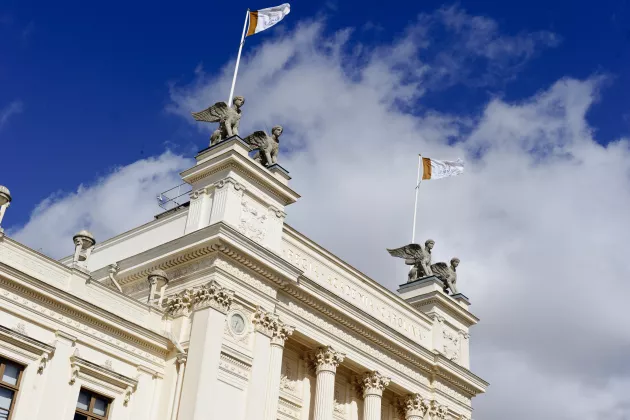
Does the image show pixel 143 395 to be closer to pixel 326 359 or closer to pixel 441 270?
pixel 326 359

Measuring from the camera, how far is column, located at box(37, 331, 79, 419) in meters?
26.0

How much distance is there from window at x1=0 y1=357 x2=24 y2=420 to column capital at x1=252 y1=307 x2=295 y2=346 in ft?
27.7

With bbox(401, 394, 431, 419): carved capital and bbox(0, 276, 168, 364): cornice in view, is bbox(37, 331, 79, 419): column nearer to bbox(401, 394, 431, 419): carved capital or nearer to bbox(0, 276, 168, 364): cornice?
bbox(0, 276, 168, 364): cornice

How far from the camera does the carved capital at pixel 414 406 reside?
1497 inches

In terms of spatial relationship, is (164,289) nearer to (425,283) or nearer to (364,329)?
(364,329)

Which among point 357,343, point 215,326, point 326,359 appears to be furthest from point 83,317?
point 357,343

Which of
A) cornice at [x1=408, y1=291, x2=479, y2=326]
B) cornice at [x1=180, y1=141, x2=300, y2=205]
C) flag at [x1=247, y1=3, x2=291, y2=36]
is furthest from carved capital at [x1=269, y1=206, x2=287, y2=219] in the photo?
cornice at [x1=408, y1=291, x2=479, y2=326]

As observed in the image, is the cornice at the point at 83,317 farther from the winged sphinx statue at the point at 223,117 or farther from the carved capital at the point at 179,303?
the winged sphinx statue at the point at 223,117

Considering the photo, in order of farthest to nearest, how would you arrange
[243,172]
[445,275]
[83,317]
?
[445,275] → [243,172] → [83,317]

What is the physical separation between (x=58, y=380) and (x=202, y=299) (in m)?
5.57

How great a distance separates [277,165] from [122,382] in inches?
417

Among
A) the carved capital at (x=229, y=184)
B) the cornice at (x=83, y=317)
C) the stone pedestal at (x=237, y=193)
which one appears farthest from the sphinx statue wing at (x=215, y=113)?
the cornice at (x=83, y=317)

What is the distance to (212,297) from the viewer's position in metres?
29.8

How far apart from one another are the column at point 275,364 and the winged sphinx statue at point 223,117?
292 inches
